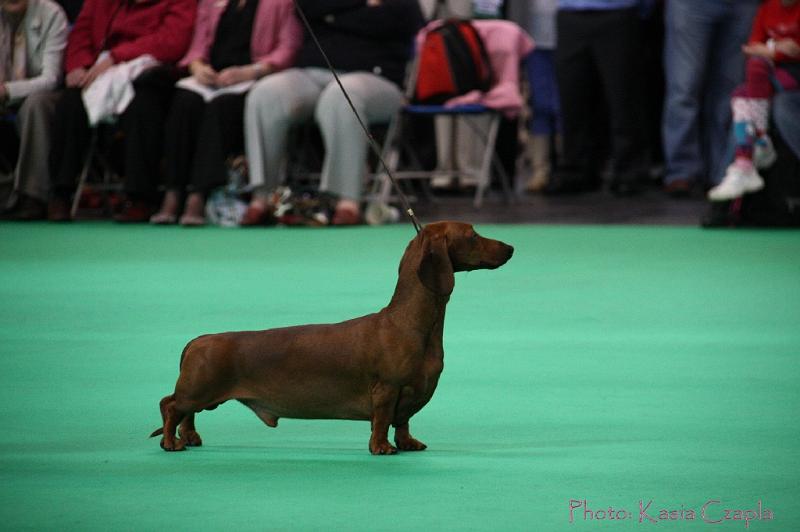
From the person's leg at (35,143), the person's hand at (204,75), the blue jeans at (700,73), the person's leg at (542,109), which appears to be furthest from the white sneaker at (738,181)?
the person's leg at (35,143)

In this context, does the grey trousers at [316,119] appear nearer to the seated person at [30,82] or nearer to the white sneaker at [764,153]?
the seated person at [30,82]

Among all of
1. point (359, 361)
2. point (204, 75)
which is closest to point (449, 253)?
point (359, 361)

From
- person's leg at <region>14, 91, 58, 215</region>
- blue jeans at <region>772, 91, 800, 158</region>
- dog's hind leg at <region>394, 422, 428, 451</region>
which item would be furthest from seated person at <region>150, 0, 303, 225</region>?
dog's hind leg at <region>394, 422, 428, 451</region>

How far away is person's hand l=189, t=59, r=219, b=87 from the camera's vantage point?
30.1 feet

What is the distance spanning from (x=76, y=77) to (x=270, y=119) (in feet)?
4.84

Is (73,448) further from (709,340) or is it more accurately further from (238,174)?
(238,174)

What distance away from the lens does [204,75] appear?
9.16 meters

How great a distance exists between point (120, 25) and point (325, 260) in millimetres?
3348

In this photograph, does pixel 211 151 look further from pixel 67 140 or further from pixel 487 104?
pixel 487 104

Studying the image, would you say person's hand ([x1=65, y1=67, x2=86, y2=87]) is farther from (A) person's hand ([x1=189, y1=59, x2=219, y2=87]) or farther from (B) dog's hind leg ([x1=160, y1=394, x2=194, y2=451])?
(B) dog's hind leg ([x1=160, y1=394, x2=194, y2=451])

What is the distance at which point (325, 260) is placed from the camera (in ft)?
23.0

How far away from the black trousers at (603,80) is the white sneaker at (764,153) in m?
2.22

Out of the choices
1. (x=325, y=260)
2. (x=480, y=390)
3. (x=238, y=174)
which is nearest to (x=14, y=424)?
(x=480, y=390)

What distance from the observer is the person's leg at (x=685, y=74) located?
995 centimetres
